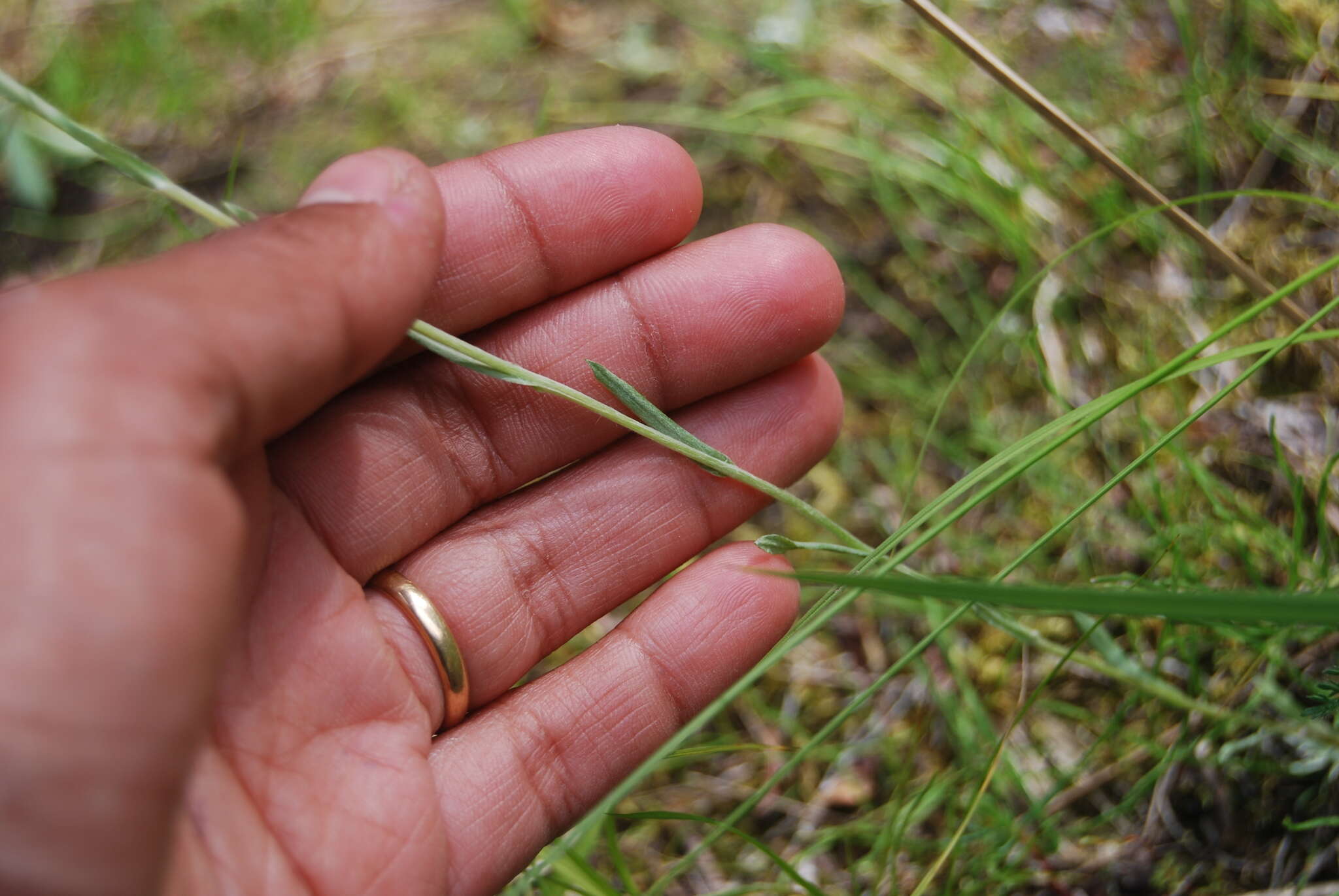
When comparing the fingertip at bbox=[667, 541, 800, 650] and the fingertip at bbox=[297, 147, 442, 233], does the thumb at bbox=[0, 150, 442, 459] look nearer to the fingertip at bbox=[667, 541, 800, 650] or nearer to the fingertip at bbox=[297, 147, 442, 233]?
the fingertip at bbox=[297, 147, 442, 233]

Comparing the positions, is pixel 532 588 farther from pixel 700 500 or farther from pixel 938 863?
pixel 938 863

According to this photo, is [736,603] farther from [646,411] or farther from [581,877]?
[581,877]

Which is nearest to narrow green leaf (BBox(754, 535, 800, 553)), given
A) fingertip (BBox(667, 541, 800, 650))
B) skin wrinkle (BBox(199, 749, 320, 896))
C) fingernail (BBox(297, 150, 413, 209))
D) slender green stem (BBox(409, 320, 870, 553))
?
slender green stem (BBox(409, 320, 870, 553))

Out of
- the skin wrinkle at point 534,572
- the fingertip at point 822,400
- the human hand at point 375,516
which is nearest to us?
the human hand at point 375,516

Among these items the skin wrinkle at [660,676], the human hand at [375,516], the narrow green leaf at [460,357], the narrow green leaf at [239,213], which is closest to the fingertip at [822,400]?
the human hand at [375,516]

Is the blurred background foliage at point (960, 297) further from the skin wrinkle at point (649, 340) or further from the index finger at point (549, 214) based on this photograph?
the skin wrinkle at point (649, 340)

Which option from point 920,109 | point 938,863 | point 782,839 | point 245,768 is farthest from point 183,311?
point 920,109

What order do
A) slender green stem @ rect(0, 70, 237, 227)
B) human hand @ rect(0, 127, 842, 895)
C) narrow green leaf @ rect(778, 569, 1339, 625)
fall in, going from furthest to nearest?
1. slender green stem @ rect(0, 70, 237, 227)
2. human hand @ rect(0, 127, 842, 895)
3. narrow green leaf @ rect(778, 569, 1339, 625)
